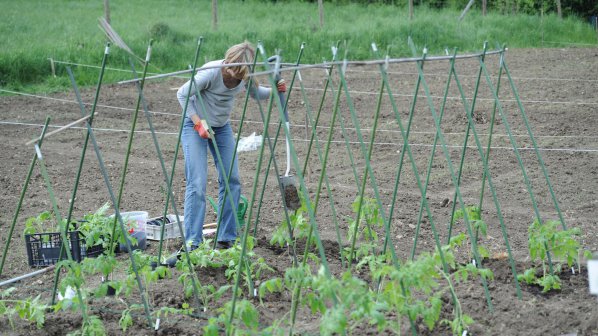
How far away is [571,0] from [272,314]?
753 inches

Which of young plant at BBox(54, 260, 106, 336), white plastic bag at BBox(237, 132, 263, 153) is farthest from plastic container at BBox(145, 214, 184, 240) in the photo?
white plastic bag at BBox(237, 132, 263, 153)

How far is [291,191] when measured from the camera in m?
5.82

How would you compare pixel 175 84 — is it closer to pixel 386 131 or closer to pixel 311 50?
pixel 311 50

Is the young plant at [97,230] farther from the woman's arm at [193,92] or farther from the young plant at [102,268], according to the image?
the woman's arm at [193,92]

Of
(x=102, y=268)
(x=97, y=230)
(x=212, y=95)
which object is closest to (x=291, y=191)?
(x=212, y=95)

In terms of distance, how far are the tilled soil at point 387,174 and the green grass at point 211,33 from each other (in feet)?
2.80

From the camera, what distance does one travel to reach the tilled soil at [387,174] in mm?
4699

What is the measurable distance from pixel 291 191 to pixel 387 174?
237 centimetres

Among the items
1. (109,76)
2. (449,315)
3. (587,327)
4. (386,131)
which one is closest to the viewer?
(587,327)

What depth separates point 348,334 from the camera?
4.17 metres

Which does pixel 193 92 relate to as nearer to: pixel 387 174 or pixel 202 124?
pixel 202 124

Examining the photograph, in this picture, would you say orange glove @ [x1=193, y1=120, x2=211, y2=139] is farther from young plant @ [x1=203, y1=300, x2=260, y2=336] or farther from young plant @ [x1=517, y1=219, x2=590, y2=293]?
young plant @ [x1=517, y1=219, x2=590, y2=293]

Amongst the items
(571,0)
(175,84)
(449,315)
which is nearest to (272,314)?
(449,315)

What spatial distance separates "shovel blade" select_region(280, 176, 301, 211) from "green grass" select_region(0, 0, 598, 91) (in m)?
6.59
